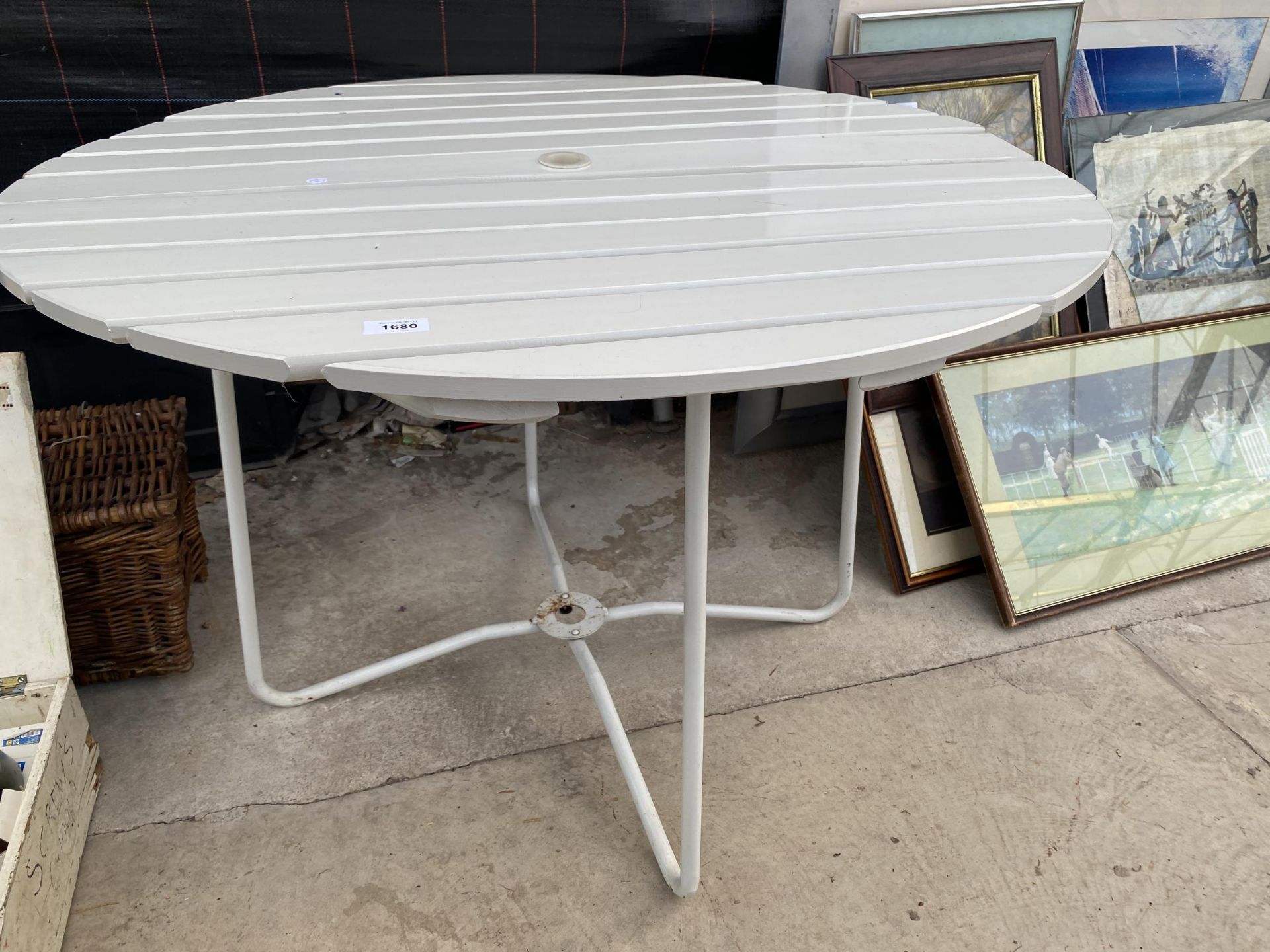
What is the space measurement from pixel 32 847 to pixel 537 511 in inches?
47.3

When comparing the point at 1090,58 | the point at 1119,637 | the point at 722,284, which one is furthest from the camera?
the point at 1090,58

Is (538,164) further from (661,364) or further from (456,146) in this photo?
(661,364)

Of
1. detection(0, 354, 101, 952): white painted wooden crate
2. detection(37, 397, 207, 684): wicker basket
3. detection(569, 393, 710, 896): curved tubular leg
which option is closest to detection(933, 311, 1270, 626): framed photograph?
detection(569, 393, 710, 896): curved tubular leg

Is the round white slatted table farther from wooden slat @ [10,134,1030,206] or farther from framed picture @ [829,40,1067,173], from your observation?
framed picture @ [829,40,1067,173]

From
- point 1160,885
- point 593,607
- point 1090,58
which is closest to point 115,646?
point 593,607

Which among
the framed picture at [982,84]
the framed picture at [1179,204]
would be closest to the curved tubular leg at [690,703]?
the framed picture at [982,84]

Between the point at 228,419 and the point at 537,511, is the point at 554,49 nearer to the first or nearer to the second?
the point at 537,511

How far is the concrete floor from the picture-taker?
147cm

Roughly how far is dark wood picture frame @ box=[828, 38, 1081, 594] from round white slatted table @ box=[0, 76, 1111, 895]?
42cm

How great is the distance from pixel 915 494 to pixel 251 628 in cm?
138

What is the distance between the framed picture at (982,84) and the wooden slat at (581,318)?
1310 mm

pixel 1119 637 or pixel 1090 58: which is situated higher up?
pixel 1090 58

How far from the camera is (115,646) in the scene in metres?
1.83

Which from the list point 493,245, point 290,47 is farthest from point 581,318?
point 290,47
